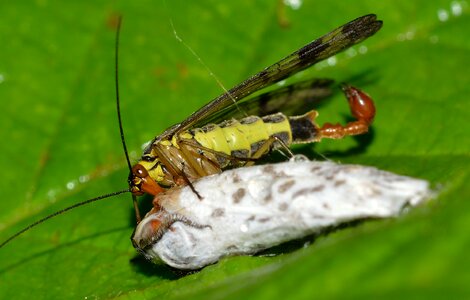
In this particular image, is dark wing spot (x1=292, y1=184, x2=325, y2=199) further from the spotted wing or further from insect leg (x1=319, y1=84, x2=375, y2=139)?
insect leg (x1=319, y1=84, x2=375, y2=139)

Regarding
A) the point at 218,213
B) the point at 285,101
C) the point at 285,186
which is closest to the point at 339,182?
the point at 285,186

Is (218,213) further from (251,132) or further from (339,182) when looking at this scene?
(251,132)

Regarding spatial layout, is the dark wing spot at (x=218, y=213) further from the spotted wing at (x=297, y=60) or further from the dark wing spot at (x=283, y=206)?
the spotted wing at (x=297, y=60)

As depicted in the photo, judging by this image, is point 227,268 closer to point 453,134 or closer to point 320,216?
point 320,216

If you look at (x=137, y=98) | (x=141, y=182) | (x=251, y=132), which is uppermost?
(x=137, y=98)

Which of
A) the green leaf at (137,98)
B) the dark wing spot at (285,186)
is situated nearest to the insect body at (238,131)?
the green leaf at (137,98)

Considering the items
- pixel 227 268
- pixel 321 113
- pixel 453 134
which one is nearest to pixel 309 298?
pixel 227 268

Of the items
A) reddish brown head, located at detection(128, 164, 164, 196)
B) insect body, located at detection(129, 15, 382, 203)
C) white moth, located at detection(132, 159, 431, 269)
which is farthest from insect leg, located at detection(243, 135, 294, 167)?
reddish brown head, located at detection(128, 164, 164, 196)
